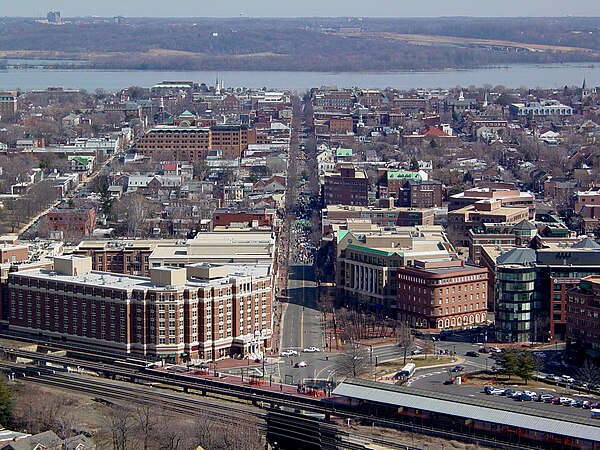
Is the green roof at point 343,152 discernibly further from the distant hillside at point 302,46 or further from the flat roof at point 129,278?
the distant hillside at point 302,46

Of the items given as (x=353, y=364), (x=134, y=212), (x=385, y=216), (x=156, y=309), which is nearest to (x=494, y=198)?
(x=385, y=216)

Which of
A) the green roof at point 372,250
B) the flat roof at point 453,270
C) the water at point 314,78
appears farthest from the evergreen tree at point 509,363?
the water at point 314,78

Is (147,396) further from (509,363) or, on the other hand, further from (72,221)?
(72,221)

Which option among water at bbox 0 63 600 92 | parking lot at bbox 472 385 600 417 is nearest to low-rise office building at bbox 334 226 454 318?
parking lot at bbox 472 385 600 417

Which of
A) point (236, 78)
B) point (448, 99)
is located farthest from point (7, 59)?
point (448, 99)

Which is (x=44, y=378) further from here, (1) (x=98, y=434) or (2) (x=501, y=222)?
(2) (x=501, y=222)

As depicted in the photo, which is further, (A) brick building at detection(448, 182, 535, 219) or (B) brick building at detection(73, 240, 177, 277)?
(A) brick building at detection(448, 182, 535, 219)

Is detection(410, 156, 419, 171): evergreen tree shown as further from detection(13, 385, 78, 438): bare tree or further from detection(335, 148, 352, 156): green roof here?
detection(13, 385, 78, 438): bare tree
